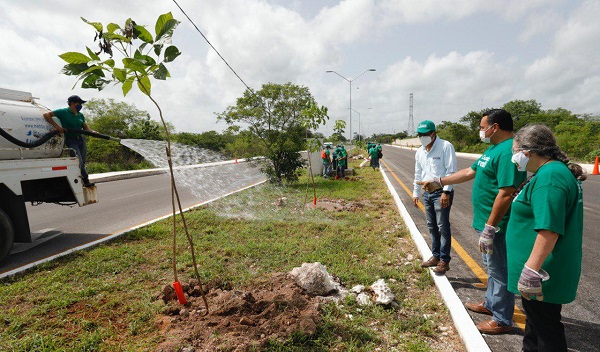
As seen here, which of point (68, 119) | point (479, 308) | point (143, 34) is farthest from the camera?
point (68, 119)

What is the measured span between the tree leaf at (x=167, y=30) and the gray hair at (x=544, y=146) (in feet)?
8.57

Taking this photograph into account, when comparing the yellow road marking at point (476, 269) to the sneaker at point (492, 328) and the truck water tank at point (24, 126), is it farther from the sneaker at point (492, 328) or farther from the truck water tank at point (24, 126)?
the truck water tank at point (24, 126)

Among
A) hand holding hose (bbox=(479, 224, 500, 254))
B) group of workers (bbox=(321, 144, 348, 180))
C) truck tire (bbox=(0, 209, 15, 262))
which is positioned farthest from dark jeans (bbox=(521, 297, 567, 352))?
group of workers (bbox=(321, 144, 348, 180))

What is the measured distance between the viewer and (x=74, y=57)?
84.7 inches

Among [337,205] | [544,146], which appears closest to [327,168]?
[337,205]

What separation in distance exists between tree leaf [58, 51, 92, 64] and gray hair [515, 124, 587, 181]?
10.0ft

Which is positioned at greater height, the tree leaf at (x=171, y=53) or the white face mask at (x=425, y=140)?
the tree leaf at (x=171, y=53)

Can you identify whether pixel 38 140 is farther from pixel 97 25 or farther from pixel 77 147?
pixel 97 25

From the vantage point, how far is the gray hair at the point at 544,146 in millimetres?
1949

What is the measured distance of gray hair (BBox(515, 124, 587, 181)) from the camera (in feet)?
6.40

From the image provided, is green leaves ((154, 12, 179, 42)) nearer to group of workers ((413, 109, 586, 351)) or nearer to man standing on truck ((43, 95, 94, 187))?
group of workers ((413, 109, 586, 351))

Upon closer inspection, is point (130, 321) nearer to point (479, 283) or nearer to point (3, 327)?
point (3, 327)

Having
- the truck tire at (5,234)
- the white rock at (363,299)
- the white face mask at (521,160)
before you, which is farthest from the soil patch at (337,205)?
the truck tire at (5,234)

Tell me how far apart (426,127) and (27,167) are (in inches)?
248
